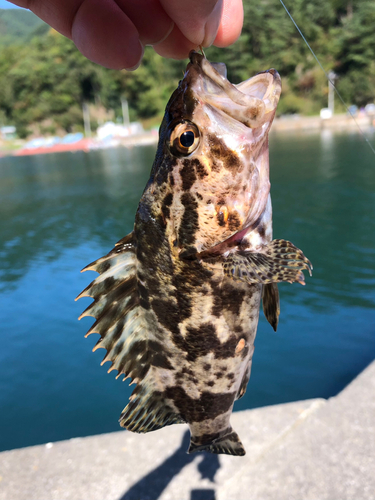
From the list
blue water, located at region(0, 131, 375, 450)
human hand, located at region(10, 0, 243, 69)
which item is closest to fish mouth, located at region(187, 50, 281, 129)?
human hand, located at region(10, 0, 243, 69)

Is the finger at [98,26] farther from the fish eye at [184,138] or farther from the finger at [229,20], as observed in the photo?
the fish eye at [184,138]

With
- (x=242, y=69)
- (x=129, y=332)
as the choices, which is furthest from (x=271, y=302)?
(x=242, y=69)

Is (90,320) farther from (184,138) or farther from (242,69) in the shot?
(242,69)

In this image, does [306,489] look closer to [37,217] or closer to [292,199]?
[292,199]

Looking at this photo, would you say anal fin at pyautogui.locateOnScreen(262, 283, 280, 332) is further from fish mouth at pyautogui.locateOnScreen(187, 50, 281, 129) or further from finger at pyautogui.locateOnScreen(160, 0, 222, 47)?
finger at pyautogui.locateOnScreen(160, 0, 222, 47)

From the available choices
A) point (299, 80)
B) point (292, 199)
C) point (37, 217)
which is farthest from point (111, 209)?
point (299, 80)

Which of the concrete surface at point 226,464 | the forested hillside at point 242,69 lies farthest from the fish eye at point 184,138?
the forested hillside at point 242,69
